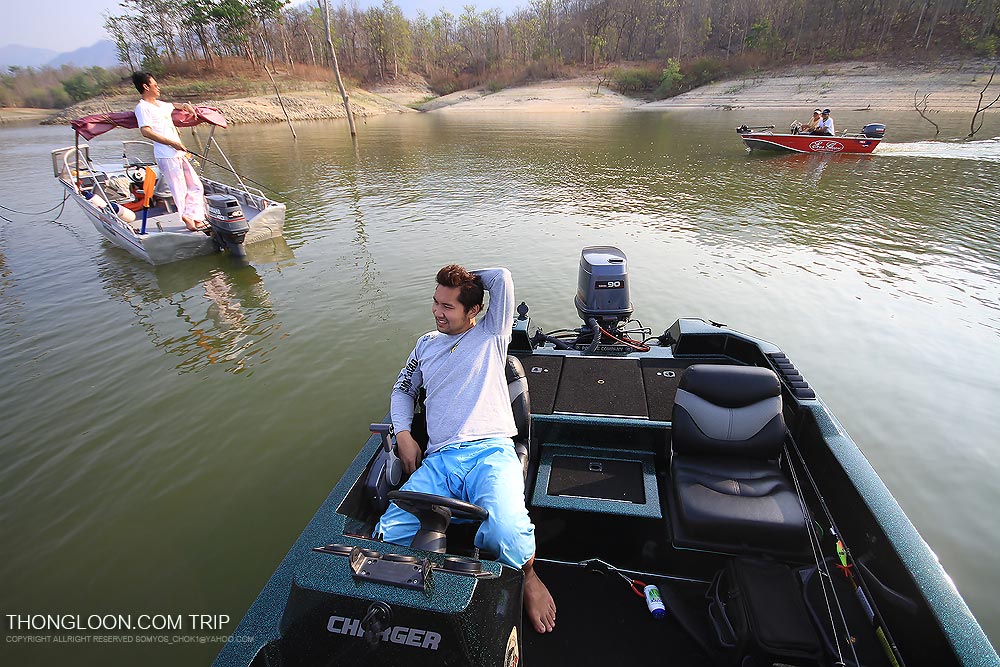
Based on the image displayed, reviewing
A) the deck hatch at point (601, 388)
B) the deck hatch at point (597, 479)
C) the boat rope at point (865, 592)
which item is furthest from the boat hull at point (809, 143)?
the deck hatch at point (597, 479)

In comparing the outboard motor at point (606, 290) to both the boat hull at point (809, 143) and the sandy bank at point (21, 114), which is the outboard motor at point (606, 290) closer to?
the boat hull at point (809, 143)

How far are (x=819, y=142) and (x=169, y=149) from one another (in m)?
20.8

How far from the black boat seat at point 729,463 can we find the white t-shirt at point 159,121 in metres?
8.89

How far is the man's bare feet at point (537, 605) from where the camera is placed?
2.35 m

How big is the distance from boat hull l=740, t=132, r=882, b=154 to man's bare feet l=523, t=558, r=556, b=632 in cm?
2033

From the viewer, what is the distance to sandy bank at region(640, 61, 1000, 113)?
105 feet

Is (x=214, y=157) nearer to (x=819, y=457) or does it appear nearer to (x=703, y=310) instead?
(x=703, y=310)

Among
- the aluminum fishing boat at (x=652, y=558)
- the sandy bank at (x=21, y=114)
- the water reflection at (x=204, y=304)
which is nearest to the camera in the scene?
the aluminum fishing boat at (x=652, y=558)

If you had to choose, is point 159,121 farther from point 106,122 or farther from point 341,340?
point 341,340

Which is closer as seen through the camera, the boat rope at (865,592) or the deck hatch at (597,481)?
the boat rope at (865,592)

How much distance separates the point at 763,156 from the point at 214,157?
24.0 metres

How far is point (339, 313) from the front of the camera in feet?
22.5

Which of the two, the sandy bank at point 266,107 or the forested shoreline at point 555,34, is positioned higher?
the forested shoreline at point 555,34

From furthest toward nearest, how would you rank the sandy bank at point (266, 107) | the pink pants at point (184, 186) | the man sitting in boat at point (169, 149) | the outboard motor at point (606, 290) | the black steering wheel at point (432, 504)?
the sandy bank at point (266, 107) → the pink pants at point (184, 186) → the man sitting in boat at point (169, 149) → the outboard motor at point (606, 290) → the black steering wheel at point (432, 504)
